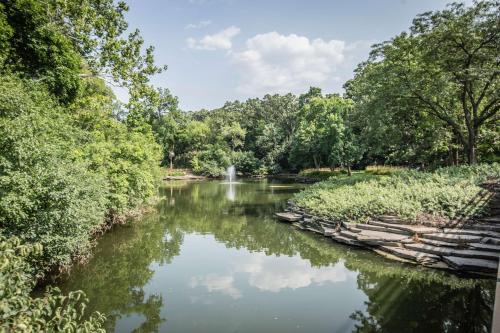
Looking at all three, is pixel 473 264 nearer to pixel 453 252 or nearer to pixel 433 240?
pixel 453 252

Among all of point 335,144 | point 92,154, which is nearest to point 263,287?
point 92,154

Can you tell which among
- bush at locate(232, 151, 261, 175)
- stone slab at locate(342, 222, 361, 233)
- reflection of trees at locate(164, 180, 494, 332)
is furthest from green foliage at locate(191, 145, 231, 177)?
stone slab at locate(342, 222, 361, 233)

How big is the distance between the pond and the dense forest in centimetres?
108

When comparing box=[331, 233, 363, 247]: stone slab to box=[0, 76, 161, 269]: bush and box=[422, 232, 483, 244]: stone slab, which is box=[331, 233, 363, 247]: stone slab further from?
box=[0, 76, 161, 269]: bush

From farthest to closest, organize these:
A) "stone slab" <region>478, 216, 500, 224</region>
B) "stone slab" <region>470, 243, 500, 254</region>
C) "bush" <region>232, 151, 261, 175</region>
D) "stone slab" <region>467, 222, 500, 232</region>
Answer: "bush" <region>232, 151, 261, 175</region> → "stone slab" <region>478, 216, 500, 224</region> → "stone slab" <region>467, 222, 500, 232</region> → "stone slab" <region>470, 243, 500, 254</region>

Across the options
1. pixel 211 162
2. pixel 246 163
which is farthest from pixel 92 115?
pixel 246 163

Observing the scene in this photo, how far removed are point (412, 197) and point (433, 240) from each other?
2.99m

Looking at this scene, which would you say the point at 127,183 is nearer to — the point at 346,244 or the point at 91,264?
the point at 91,264

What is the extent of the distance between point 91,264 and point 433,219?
1203 centimetres

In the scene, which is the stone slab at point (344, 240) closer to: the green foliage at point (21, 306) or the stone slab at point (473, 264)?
the stone slab at point (473, 264)

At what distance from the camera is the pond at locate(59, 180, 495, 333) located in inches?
281

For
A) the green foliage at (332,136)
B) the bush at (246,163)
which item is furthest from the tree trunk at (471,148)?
the bush at (246,163)

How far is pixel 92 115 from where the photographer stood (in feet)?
55.5

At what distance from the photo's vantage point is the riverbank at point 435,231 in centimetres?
993
